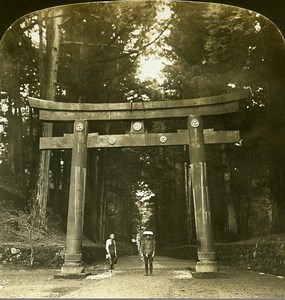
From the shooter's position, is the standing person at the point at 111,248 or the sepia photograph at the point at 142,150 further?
the standing person at the point at 111,248

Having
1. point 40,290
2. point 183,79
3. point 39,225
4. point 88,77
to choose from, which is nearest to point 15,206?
point 39,225

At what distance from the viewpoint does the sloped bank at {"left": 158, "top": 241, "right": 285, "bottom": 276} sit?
6993 millimetres

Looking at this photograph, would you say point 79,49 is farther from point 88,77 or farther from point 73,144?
point 73,144

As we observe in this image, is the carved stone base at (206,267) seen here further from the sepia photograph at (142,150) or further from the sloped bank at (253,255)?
the sloped bank at (253,255)

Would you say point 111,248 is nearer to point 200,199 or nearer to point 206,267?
point 206,267

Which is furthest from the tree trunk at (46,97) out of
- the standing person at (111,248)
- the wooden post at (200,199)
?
the wooden post at (200,199)

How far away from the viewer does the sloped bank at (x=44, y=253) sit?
26.1 feet

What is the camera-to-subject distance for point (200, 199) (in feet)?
23.0

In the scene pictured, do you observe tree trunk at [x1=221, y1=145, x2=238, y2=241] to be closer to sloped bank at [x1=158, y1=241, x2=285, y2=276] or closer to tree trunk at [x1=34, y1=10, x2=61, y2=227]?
sloped bank at [x1=158, y1=241, x2=285, y2=276]

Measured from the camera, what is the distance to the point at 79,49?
9453 millimetres

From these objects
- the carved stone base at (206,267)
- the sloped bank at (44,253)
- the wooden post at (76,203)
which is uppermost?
the wooden post at (76,203)

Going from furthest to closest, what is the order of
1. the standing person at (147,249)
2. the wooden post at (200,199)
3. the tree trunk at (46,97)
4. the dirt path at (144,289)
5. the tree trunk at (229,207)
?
the tree trunk at (229,207) → the tree trunk at (46,97) → the standing person at (147,249) → the wooden post at (200,199) → the dirt path at (144,289)

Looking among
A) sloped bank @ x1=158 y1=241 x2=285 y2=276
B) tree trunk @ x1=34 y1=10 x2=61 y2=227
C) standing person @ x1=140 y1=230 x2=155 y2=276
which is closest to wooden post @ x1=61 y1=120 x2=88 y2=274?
standing person @ x1=140 y1=230 x2=155 y2=276

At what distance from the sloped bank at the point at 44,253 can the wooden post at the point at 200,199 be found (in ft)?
7.81
